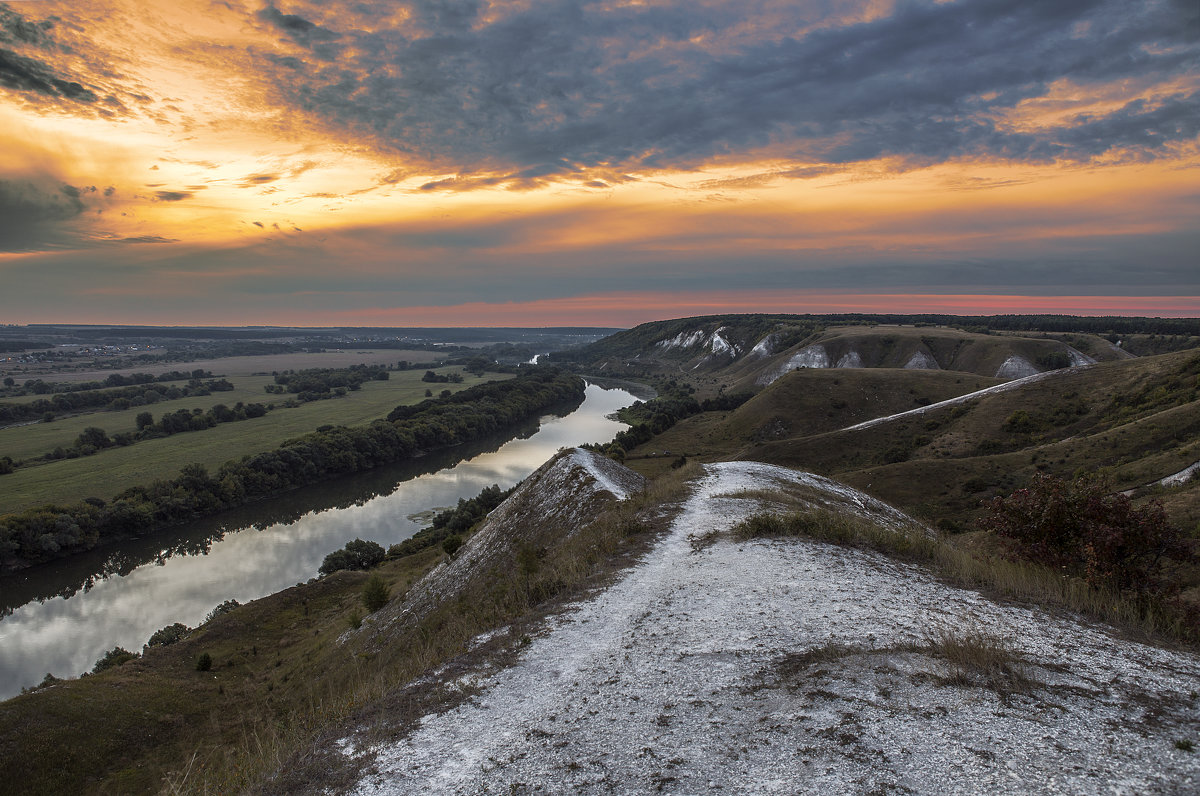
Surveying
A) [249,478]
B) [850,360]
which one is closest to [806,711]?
[249,478]

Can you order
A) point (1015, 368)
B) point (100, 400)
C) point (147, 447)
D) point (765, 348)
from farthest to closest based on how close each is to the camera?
1. point (765, 348)
2. point (100, 400)
3. point (1015, 368)
4. point (147, 447)

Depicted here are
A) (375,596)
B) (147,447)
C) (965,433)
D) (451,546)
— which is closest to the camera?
(375,596)

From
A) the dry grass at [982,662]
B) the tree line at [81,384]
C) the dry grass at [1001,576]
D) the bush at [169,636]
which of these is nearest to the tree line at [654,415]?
the bush at [169,636]

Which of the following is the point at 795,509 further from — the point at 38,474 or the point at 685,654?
the point at 38,474

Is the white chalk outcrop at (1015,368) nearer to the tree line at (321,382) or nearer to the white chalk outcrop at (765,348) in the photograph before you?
the white chalk outcrop at (765,348)

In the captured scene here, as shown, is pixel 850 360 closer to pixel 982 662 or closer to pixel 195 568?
pixel 195 568

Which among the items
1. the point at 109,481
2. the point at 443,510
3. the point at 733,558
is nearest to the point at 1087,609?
the point at 733,558
